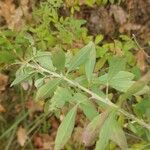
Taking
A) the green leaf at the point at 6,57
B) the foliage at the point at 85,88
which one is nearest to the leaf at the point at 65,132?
the foliage at the point at 85,88

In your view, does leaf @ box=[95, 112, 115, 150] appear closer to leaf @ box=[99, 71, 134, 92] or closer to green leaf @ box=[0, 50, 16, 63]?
leaf @ box=[99, 71, 134, 92]

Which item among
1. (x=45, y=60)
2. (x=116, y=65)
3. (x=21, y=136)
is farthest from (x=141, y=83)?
(x=21, y=136)

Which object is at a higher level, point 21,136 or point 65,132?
point 65,132

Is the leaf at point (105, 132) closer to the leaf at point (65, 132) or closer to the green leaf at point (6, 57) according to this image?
the leaf at point (65, 132)

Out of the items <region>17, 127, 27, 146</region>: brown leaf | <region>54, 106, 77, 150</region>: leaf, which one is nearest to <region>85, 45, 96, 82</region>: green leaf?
<region>54, 106, 77, 150</region>: leaf

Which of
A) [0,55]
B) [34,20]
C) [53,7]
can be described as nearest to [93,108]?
[0,55]

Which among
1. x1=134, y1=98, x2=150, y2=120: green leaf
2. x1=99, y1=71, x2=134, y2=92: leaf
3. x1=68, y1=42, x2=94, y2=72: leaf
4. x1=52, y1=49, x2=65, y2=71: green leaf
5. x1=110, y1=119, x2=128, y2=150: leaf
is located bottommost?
x1=134, y1=98, x2=150, y2=120: green leaf

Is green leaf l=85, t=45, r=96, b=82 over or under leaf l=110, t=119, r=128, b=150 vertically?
over

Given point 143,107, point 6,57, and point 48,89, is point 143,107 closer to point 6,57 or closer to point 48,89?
point 48,89

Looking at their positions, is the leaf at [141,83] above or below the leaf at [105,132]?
above
